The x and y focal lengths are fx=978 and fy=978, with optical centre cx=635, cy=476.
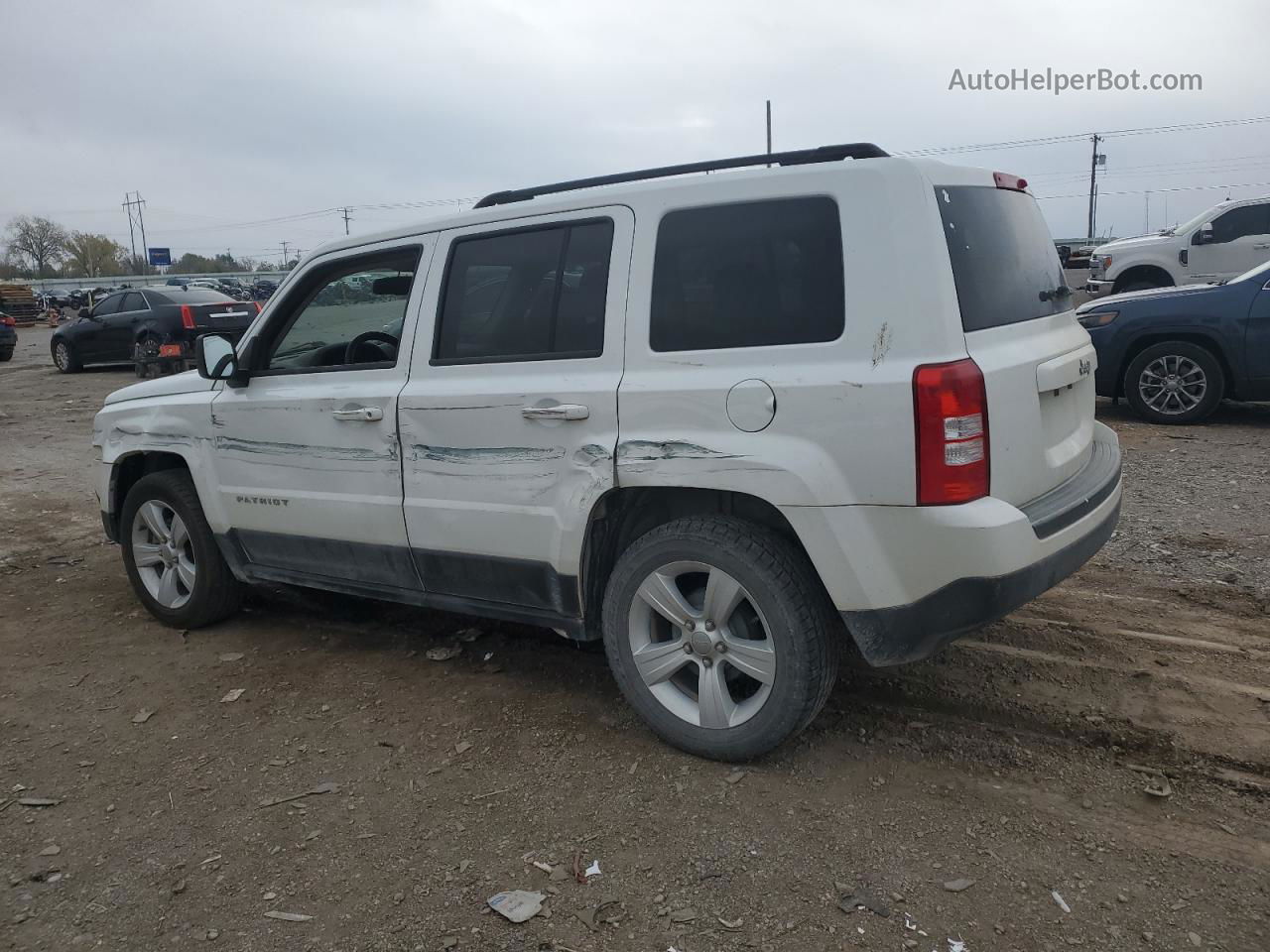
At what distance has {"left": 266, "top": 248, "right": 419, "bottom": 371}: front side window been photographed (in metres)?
3.98

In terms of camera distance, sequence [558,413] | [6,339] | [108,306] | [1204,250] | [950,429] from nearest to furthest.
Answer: [950,429]
[558,413]
[1204,250]
[108,306]
[6,339]

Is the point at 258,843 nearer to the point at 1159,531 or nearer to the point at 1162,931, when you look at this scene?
the point at 1162,931

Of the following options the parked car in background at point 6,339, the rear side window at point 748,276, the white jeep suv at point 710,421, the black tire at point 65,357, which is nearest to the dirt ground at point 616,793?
the white jeep suv at point 710,421

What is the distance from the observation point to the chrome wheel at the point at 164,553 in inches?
192

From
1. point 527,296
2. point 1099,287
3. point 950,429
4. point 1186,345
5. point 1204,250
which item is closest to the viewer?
point 950,429

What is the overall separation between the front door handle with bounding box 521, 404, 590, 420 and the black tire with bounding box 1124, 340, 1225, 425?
6973 mm

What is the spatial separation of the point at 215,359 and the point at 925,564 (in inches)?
128

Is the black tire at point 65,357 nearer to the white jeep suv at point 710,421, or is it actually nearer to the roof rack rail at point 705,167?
the white jeep suv at point 710,421

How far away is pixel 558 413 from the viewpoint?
133 inches

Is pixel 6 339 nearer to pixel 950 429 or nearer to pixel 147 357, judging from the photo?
pixel 147 357

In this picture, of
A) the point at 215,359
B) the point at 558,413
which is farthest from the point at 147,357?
the point at 558,413

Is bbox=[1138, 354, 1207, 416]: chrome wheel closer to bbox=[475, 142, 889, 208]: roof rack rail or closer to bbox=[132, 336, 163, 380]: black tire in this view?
bbox=[475, 142, 889, 208]: roof rack rail

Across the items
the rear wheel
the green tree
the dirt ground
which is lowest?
the dirt ground

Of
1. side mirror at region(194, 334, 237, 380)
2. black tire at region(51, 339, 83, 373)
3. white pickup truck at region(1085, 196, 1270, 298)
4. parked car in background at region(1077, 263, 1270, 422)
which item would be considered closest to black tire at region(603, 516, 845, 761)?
side mirror at region(194, 334, 237, 380)
